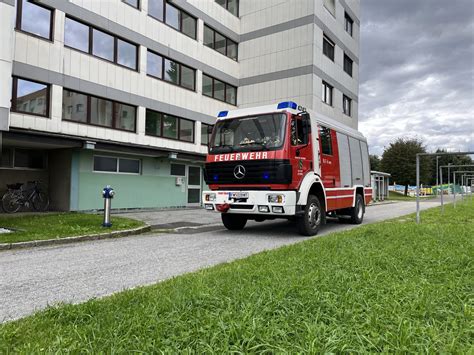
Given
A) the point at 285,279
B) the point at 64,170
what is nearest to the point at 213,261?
the point at 285,279

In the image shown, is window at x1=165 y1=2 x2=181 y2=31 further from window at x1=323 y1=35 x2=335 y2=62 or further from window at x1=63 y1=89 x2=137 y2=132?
window at x1=323 y1=35 x2=335 y2=62

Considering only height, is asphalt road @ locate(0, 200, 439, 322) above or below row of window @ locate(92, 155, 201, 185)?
below

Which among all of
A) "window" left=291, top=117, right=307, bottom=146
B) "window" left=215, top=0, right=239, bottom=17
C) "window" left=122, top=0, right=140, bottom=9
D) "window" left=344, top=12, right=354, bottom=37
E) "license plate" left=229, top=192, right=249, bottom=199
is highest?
"window" left=344, top=12, right=354, bottom=37

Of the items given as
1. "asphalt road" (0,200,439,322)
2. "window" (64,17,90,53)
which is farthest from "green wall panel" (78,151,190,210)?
"asphalt road" (0,200,439,322)

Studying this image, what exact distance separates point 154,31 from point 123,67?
9.97 feet

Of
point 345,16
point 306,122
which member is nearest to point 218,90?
point 345,16

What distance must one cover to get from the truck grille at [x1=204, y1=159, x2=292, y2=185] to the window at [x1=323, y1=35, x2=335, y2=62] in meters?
17.5

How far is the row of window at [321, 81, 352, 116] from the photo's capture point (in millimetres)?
23312

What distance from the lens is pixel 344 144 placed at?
11117 millimetres

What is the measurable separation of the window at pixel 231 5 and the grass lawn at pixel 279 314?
74.8ft

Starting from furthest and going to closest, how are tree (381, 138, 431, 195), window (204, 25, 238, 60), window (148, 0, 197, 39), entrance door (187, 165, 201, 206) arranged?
tree (381, 138, 431, 195) → window (204, 25, 238, 60) → entrance door (187, 165, 201, 206) → window (148, 0, 197, 39)

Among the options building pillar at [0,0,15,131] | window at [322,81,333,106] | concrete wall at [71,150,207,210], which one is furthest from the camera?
window at [322,81,333,106]

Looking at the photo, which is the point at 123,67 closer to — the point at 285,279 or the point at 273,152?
the point at 273,152

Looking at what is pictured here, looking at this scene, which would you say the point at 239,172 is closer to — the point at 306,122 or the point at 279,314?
the point at 306,122
